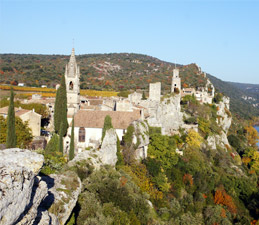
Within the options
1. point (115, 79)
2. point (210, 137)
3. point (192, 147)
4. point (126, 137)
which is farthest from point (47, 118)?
point (115, 79)

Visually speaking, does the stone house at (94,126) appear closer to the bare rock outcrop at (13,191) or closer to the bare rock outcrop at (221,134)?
the bare rock outcrop at (13,191)

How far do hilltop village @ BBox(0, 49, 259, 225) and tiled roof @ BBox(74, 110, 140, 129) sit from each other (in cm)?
11

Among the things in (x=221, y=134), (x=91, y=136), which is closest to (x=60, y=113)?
(x=91, y=136)

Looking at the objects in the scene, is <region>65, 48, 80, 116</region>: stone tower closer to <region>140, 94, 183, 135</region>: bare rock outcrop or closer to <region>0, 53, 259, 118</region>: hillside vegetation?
<region>140, 94, 183, 135</region>: bare rock outcrop

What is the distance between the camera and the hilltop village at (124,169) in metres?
8.24


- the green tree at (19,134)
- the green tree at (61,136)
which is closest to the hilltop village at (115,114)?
the green tree at (61,136)

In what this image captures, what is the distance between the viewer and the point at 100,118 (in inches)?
1265

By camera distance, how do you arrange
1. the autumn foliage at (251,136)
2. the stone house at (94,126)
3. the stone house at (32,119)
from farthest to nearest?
the autumn foliage at (251,136) → the stone house at (32,119) → the stone house at (94,126)

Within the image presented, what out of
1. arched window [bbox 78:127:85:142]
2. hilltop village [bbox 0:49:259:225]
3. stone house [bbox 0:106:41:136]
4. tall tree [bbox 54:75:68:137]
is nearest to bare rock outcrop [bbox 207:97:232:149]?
hilltop village [bbox 0:49:259:225]

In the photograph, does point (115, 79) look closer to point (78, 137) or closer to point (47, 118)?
point (47, 118)

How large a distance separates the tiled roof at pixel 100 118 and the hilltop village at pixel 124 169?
11cm

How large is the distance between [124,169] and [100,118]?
328 inches

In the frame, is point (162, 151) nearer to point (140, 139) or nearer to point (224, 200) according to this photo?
point (140, 139)

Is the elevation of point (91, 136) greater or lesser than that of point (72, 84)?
lesser
